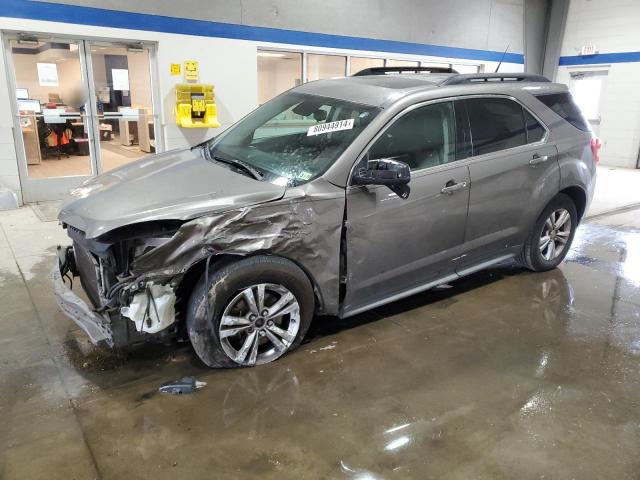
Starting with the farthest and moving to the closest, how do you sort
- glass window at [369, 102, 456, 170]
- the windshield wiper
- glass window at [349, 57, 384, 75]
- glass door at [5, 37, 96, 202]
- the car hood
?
glass window at [349, 57, 384, 75], glass door at [5, 37, 96, 202], glass window at [369, 102, 456, 170], the windshield wiper, the car hood

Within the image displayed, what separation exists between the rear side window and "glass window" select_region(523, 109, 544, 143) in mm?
235

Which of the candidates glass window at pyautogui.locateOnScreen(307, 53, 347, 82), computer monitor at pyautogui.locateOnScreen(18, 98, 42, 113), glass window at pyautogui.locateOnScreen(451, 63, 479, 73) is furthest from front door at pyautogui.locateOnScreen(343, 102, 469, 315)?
glass window at pyautogui.locateOnScreen(451, 63, 479, 73)

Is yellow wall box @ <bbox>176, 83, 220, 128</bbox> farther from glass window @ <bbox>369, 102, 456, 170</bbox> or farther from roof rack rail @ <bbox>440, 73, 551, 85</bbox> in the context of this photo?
glass window @ <bbox>369, 102, 456, 170</bbox>

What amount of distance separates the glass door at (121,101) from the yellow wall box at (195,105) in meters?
0.47

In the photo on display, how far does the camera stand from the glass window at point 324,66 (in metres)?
9.59

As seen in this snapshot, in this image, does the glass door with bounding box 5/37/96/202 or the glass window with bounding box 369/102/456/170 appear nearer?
the glass window with bounding box 369/102/456/170

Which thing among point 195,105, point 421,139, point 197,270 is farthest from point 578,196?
point 195,105

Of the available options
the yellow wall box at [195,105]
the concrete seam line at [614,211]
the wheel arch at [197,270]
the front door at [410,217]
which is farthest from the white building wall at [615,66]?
the wheel arch at [197,270]

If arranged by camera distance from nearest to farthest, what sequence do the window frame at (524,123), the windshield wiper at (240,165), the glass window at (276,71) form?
the windshield wiper at (240,165)
the window frame at (524,123)
the glass window at (276,71)

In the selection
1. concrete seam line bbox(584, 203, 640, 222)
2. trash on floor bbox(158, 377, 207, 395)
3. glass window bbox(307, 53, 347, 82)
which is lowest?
trash on floor bbox(158, 377, 207, 395)

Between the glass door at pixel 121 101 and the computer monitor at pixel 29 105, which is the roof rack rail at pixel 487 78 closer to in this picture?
the glass door at pixel 121 101

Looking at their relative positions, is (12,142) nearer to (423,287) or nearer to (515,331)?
(423,287)

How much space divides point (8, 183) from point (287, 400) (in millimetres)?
6125

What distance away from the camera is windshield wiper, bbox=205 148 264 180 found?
3.25 metres
